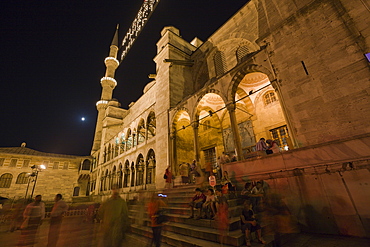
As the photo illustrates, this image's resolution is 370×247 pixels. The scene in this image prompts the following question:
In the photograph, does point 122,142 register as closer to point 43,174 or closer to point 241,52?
point 241,52

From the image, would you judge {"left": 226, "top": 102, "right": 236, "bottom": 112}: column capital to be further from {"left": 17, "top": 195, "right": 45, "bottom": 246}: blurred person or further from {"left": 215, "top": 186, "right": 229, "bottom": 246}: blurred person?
{"left": 17, "top": 195, "right": 45, "bottom": 246}: blurred person

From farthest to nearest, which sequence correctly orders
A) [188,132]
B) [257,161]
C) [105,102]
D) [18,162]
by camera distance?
[105,102] < [18,162] < [188,132] < [257,161]

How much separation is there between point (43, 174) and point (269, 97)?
36572 millimetres

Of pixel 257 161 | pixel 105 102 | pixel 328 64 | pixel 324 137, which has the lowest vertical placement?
pixel 257 161

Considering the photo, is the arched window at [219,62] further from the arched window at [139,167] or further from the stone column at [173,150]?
the arched window at [139,167]

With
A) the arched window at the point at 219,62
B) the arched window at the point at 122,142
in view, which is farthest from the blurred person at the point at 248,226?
the arched window at the point at 122,142

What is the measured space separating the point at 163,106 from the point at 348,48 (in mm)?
11868

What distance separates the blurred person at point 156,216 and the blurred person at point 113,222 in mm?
656

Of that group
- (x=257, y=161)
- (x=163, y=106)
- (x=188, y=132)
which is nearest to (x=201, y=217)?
(x=257, y=161)

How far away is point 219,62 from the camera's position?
15156 mm

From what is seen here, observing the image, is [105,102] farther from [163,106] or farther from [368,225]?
[368,225]

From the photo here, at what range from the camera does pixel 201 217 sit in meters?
5.03

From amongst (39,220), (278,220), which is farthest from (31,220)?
(278,220)

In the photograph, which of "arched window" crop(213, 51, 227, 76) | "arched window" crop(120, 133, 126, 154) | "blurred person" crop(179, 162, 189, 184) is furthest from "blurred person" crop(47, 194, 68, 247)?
"arched window" crop(120, 133, 126, 154)
